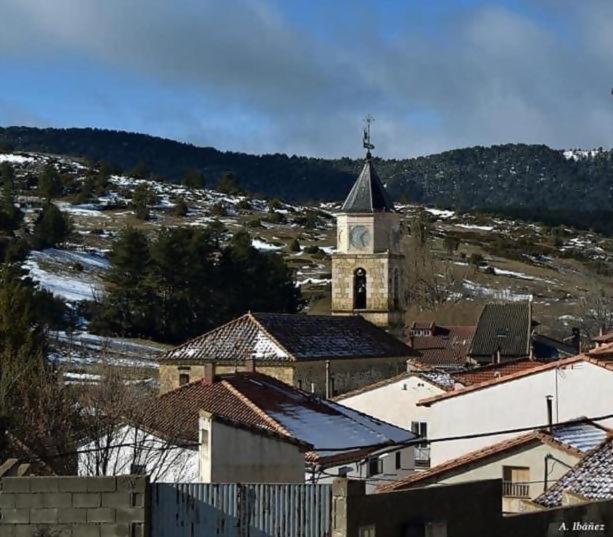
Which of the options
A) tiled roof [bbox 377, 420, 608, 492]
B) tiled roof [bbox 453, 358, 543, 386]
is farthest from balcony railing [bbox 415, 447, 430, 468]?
tiled roof [bbox 377, 420, 608, 492]

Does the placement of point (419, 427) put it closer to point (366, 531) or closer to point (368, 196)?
point (368, 196)

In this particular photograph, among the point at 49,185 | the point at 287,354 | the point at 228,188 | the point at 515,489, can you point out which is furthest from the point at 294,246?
the point at 515,489

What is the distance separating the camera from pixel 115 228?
10525cm

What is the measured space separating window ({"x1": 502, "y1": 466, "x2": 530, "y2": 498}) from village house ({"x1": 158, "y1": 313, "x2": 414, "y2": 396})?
68.0 ft

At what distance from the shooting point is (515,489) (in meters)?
20.6

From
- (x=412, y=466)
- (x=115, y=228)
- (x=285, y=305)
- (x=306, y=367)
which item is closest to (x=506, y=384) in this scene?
(x=412, y=466)

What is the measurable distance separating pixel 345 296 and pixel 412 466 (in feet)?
63.9

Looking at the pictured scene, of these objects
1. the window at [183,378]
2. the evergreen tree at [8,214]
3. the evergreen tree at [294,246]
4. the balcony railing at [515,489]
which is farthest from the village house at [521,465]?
the evergreen tree at [294,246]

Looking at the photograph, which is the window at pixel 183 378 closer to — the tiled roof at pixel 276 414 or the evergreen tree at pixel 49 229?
the tiled roof at pixel 276 414

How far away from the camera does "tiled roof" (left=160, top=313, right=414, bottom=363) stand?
42.7 m

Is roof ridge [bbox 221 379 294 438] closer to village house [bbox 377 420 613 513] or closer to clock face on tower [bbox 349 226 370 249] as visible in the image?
village house [bbox 377 420 613 513]

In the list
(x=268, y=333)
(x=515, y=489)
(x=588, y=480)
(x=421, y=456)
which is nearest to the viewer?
(x=588, y=480)

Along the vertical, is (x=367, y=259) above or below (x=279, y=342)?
above

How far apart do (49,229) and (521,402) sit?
62.9 metres
